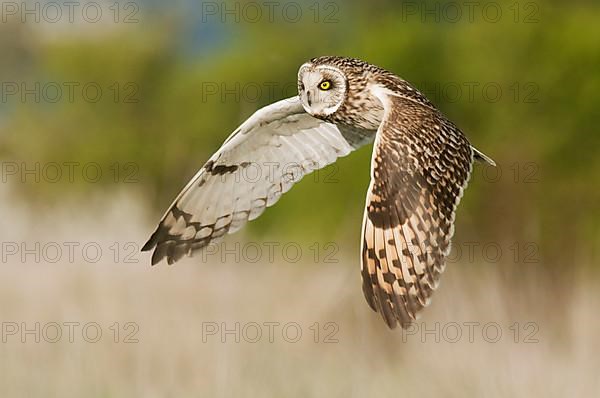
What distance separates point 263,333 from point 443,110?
20.7ft

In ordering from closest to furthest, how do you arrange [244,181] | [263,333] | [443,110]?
[244,181], [263,333], [443,110]

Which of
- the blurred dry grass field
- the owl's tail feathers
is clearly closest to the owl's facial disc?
the owl's tail feathers

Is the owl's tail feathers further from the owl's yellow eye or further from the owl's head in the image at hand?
the owl's yellow eye

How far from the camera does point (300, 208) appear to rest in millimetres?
13922

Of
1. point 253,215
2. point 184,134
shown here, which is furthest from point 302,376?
point 184,134

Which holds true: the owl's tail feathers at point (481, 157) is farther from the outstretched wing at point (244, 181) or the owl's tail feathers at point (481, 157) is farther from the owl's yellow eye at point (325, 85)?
the outstretched wing at point (244, 181)

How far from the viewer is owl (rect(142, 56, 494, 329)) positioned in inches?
146

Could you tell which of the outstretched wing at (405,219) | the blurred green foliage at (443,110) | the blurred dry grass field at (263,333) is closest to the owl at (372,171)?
the outstretched wing at (405,219)

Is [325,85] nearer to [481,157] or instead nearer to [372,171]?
[481,157]

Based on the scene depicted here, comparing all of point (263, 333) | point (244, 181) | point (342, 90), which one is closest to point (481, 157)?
point (342, 90)

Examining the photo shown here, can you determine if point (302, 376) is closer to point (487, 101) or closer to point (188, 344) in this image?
point (188, 344)

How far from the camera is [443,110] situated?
1285cm

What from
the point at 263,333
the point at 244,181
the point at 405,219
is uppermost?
the point at 405,219

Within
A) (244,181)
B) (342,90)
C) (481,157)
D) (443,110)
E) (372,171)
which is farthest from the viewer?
(443,110)
